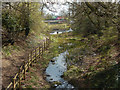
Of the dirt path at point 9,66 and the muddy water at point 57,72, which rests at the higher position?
the dirt path at point 9,66

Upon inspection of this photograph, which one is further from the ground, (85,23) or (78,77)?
(85,23)

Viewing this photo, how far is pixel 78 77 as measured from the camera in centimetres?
995

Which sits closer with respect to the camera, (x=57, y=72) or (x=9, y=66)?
(x=9, y=66)

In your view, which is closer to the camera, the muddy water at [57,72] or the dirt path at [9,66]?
the dirt path at [9,66]

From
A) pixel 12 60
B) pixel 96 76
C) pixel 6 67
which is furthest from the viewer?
pixel 12 60

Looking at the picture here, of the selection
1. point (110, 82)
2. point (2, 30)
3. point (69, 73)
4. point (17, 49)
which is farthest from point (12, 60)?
point (110, 82)

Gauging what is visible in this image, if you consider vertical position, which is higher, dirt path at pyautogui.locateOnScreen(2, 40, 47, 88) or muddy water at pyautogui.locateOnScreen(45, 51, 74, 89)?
dirt path at pyautogui.locateOnScreen(2, 40, 47, 88)

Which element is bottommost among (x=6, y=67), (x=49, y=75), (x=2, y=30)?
(x=49, y=75)

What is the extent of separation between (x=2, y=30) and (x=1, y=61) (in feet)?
14.9

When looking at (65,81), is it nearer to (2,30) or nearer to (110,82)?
(110,82)

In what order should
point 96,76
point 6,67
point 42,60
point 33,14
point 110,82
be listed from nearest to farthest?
point 110,82
point 96,76
point 6,67
point 42,60
point 33,14

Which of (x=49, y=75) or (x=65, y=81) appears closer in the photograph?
(x=65, y=81)

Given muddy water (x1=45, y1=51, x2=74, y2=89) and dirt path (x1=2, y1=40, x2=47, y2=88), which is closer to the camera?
dirt path (x1=2, y1=40, x2=47, y2=88)

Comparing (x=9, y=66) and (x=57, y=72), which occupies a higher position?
Answer: (x=9, y=66)
